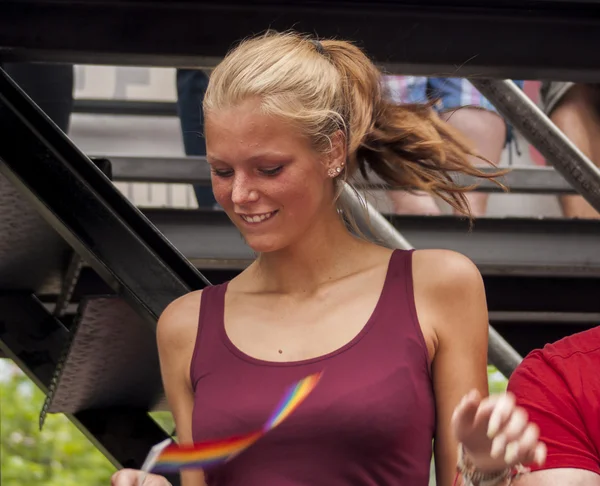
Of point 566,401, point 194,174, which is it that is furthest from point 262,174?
point 194,174

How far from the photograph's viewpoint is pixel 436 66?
279 centimetres

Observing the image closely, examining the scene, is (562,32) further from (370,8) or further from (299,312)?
(299,312)

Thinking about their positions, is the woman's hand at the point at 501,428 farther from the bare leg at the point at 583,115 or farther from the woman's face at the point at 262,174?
the bare leg at the point at 583,115

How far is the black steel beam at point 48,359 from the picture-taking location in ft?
11.0

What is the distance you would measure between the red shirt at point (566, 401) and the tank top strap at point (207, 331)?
0.55 meters

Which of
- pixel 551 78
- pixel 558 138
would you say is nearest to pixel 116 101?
pixel 558 138

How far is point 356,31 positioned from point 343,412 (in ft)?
2.98

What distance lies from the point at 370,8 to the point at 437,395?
877mm

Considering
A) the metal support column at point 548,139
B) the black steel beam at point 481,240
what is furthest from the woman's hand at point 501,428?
the black steel beam at point 481,240

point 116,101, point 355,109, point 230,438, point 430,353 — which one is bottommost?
point 116,101

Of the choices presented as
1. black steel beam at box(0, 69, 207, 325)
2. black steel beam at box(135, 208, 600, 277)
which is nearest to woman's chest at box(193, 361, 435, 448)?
black steel beam at box(0, 69, 207, 325)

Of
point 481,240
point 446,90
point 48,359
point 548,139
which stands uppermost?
point 548,139

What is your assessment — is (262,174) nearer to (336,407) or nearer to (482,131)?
(336,407)

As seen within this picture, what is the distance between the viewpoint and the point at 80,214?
113 inches
